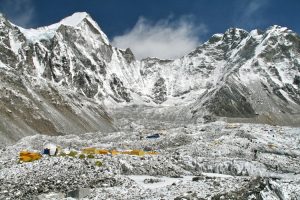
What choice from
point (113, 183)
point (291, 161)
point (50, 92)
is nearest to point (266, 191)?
point (113, 183)

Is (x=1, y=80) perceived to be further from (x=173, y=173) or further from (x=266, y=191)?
(x=266, y=191)

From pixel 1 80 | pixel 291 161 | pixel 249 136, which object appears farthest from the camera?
pixel 1 80

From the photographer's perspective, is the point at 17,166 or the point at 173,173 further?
the point at 173,173

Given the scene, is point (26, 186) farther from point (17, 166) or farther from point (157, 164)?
point (157, 164)

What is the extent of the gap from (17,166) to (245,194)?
65.9 ft

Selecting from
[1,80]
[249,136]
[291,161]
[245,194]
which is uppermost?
[1,80]

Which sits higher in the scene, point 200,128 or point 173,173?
point 200,128

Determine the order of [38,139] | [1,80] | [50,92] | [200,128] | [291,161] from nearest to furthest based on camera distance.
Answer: [291,161] → [38,139] → [200,128] → [1,80] → [50,92]

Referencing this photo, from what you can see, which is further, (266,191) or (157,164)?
(157,164)

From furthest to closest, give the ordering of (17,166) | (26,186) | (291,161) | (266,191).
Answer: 1. (291,161)
2. (17,166)
3. (26,186)
4. (266,191)

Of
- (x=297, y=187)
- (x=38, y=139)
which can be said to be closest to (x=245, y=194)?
(x=297, y=187)

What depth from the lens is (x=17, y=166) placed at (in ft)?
134

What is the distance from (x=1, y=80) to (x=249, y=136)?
111 metres

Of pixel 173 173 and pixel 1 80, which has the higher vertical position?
pixel 1 80
